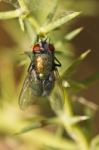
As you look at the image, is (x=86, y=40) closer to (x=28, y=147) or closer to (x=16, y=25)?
(x=16, y=25)

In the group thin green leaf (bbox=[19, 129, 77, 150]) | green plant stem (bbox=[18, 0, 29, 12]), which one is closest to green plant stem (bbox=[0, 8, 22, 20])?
green plant stem (bbox=[18, 0, 29, 12])

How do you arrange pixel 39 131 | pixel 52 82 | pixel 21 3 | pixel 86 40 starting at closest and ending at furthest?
1. pixel 21 3
2. pixel 52 82
3. pixel 39 131
4. pixel 86 40

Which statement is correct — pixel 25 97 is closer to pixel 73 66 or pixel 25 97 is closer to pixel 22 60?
pixel 22 60

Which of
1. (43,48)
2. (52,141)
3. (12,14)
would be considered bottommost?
(52,141)

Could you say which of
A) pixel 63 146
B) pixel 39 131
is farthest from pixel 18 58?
pixel 63 146

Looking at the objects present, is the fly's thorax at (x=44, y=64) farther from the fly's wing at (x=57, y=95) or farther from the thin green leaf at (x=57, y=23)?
the thin green leaf at (x=57, y=23)

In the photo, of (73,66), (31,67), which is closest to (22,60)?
(31,67)
